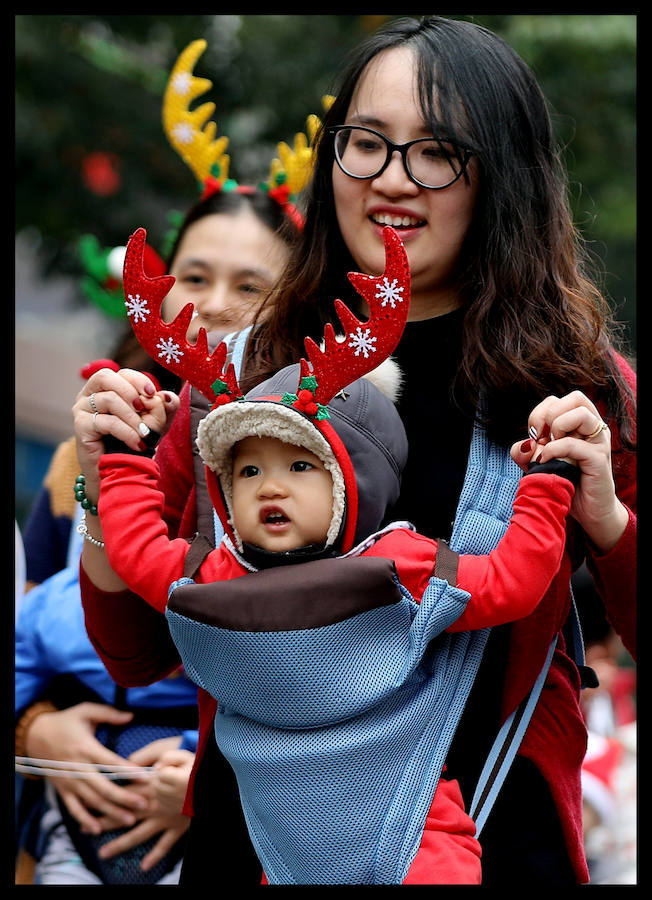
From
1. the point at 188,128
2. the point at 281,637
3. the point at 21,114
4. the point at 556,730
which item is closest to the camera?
the point at 281,637

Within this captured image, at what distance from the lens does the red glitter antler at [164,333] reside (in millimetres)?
2148

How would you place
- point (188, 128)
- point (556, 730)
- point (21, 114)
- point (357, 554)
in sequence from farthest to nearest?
point (21, 114) < point (188, 128) < point (556, 730) < point (357, 554)

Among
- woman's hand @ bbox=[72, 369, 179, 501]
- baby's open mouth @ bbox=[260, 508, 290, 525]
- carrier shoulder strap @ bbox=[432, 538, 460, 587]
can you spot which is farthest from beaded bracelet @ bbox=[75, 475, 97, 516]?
carrier shoulder strap @ bbox=[432, 538, 460, 587]

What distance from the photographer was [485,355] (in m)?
2.30

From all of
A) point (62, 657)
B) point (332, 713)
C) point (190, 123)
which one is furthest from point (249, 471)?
point (190, 123)

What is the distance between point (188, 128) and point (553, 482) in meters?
2.34

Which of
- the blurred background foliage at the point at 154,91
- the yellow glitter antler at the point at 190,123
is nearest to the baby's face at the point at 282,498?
the yellow glitter antler at the point at 190,123

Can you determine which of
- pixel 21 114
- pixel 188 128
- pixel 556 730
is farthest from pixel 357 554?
pixel 21 114

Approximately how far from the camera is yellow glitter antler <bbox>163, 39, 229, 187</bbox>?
3875 millimetres

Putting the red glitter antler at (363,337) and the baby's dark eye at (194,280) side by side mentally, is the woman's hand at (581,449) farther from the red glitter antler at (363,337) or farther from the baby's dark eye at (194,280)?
the baby's dark eye at (194,280)

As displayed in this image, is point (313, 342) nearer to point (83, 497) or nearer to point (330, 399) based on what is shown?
point (330, 399)

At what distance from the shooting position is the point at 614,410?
2334 mm

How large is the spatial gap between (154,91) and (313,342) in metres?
6.29

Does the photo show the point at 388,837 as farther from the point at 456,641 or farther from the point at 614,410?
the point at 614,410
